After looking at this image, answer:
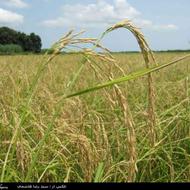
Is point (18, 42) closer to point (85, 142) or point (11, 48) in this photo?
point (11, 48)

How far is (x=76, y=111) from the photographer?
1882 millimetres

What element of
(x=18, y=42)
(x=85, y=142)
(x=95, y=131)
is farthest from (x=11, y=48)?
(x=85, y=142)

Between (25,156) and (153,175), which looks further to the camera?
(153,175)

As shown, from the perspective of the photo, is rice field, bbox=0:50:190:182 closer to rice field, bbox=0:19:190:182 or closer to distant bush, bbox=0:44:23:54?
rice field, bbox=0:19:190:182

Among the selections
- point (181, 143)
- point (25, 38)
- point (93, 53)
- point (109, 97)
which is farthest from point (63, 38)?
point (25, 38)

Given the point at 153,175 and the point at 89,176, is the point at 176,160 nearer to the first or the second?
the point at 153,175

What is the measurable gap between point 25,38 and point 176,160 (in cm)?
5150

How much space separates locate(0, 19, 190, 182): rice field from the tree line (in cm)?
4717

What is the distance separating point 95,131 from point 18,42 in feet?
174

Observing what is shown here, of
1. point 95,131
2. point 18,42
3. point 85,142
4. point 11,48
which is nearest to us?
point 85,142

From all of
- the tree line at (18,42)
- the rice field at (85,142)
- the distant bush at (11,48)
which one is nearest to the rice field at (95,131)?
the rice field at (85,142)

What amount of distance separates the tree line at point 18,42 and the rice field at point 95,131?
47169 mm

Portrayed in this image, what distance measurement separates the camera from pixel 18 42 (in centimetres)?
5294

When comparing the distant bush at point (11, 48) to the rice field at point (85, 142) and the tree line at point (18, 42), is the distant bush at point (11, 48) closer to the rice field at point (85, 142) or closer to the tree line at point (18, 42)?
the tree line at point (18, 42)
